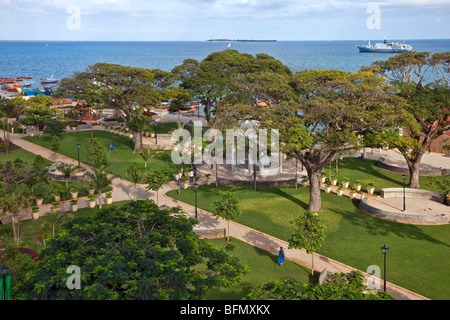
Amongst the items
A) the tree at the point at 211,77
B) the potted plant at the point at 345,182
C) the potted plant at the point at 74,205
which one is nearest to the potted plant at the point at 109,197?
the potted plant at the point at 74,205

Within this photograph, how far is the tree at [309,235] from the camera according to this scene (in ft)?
75.1

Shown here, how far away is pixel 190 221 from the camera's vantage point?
19125 mm

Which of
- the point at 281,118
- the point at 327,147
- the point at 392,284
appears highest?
the point at 281,118

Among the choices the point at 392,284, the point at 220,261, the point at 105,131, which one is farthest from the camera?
the point at 105,131

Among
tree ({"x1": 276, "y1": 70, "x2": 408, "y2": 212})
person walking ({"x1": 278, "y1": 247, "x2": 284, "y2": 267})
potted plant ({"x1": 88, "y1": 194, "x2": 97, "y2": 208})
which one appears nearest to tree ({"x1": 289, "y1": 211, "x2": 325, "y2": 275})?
person walking ({"x1": 278, "y1": 247, "x2": 284, "y2": 267})

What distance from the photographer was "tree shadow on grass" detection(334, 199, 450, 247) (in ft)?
91.4

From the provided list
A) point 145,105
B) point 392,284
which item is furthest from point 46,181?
point 392,284

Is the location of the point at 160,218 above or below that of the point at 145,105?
below

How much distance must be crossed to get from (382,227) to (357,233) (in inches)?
82.6

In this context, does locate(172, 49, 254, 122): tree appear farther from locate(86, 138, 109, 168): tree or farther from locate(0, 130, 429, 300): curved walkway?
locate(0, 130, 429, 300): curved walkway

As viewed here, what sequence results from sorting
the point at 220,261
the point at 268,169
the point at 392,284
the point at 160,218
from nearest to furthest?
the point at 220,261 < the point at 160,218 < the point at 392,284 < the point at 268,169

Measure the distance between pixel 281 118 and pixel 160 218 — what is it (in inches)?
547

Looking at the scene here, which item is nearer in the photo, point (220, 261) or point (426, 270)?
point (220, 261)

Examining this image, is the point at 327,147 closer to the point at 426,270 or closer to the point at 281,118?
the point at 281,118
